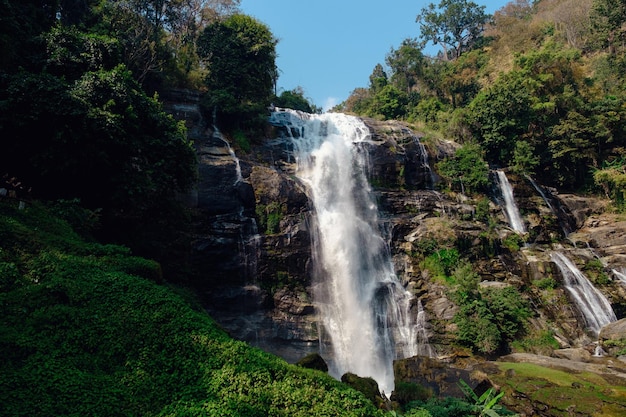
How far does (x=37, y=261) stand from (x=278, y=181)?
12.0 metres

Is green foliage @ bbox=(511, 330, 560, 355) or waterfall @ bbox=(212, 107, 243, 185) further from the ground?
waterfall @ bbox=(212, 107, 243, 185)

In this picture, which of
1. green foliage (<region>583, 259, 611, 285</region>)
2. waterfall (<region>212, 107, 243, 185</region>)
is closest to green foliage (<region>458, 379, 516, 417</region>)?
green foliage (<region>583, 259, 611, 285</region>)

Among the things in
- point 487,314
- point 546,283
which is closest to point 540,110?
point 546,283

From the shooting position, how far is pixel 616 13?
Result: 27.2 metres

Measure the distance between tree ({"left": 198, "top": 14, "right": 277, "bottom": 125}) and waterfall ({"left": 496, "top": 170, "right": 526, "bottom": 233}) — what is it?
14405 mm

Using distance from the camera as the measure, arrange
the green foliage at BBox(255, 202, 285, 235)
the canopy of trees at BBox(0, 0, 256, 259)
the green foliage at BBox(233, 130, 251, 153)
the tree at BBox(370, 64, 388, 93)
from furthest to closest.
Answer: the tree at BBox(370, 64, 388, 93), the green foliage at BBox(233, 130, 251, 153), the green foliage at BBox(255, 202, 285, 235), the canopy of trees at BBox(0, 0, 256, 259)

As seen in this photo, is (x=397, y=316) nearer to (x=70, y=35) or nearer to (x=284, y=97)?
(x=70, y=35)

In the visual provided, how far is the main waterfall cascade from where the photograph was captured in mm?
15438

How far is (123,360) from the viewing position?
5965mm

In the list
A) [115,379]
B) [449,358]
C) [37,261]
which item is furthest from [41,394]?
[449,358]

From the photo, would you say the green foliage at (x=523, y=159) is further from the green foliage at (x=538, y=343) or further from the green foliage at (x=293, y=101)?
the green foliage at (x=293, y=101)

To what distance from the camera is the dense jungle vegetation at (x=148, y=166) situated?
577 centimetres

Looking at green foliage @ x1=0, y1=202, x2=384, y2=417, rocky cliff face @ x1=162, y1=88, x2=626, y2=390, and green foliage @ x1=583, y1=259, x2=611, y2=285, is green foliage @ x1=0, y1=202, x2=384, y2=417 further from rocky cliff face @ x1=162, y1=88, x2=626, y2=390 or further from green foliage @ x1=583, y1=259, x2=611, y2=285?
green foliage @ x1=583, y1=259, x2=611, y2=285

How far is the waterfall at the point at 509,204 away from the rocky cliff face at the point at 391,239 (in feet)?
1.21
